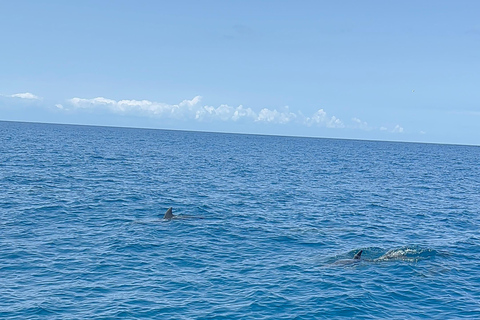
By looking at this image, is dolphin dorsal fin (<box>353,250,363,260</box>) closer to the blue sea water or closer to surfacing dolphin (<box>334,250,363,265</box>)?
surfacing dolphin (<box>334,250,363,265</box>)

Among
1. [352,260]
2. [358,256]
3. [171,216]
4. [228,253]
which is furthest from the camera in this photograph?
[171,216]

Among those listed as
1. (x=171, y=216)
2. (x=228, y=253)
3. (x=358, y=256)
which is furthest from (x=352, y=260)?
(x=171, y=216)

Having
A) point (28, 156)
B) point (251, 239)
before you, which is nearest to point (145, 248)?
point (251, 239)

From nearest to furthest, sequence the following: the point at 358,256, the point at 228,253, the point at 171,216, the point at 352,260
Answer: the point at 352,260 → the point at 358,256 → the point at 228,253 → the point at 171,216

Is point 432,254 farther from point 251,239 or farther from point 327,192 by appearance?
point 327,192

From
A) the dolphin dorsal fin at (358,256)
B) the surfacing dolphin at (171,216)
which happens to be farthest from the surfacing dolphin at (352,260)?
the surfacing dolphin at (171,216)

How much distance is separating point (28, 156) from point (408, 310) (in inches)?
3210

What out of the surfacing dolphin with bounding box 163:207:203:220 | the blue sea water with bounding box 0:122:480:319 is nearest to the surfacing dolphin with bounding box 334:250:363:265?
the blue sea water with bounding box 0:122:480:319

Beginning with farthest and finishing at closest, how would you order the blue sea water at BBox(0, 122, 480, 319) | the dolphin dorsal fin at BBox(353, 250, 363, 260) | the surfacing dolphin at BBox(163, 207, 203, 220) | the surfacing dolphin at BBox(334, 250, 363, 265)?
the surfacing dolphin at BBox(163, 207, 203, 220)
the dolphin dorsal fin at BBox(353, 250, 363, 260)
the surfacing dolphin at BBox(334, 250, 363, 265)
the blue sea water at BBox(0, 122, 480, 319)

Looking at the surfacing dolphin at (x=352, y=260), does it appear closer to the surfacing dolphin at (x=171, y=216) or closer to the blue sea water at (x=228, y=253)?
the blue sea water at (x=228, y=253)

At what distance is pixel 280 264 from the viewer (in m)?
30.0

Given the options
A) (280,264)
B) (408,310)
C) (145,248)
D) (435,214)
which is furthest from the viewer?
(435,214)

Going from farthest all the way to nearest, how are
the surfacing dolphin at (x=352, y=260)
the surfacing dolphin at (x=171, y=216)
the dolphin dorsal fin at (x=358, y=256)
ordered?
1. the surfacing dolphin at (x=171, y=216)
2. the dolphin dorsal fin at (x=358, y=256)
3. the surfacing dolphin at (x=352, y=260)

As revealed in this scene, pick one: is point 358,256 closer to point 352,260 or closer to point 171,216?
point 352,260
